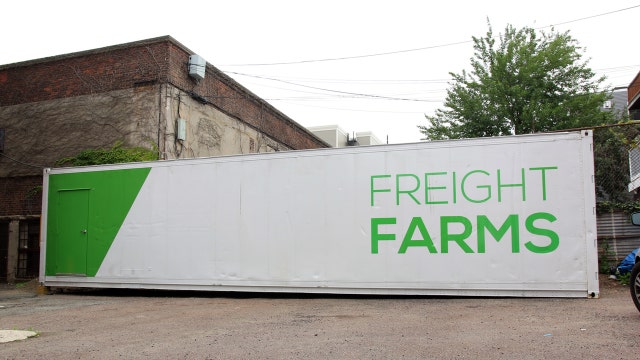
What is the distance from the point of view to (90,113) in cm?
1418

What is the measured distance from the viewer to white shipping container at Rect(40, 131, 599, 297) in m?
8.25

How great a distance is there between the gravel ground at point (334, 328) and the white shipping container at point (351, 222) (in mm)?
466

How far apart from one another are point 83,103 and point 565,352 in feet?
45.1

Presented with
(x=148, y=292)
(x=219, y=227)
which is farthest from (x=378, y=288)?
(x=148, y=292)

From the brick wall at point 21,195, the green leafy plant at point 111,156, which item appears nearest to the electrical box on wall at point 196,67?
the green leafy plant at point 111,156

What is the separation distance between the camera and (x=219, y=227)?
32.9ft

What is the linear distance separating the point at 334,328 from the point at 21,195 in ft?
40.2

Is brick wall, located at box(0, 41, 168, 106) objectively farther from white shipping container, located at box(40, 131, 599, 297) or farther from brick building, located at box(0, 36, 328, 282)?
white shipping container, located at box(40, 131, 599, 297)

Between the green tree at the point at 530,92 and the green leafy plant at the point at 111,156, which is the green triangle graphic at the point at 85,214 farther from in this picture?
the green tree at the point at 530,92

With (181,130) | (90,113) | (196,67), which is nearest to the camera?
(181,130)

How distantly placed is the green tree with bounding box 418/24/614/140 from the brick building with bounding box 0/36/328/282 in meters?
10.7

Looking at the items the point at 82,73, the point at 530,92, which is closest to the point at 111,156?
the point at 82,73

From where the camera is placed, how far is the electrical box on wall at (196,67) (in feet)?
47.1

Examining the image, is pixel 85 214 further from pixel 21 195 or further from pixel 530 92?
pixel 530 92
